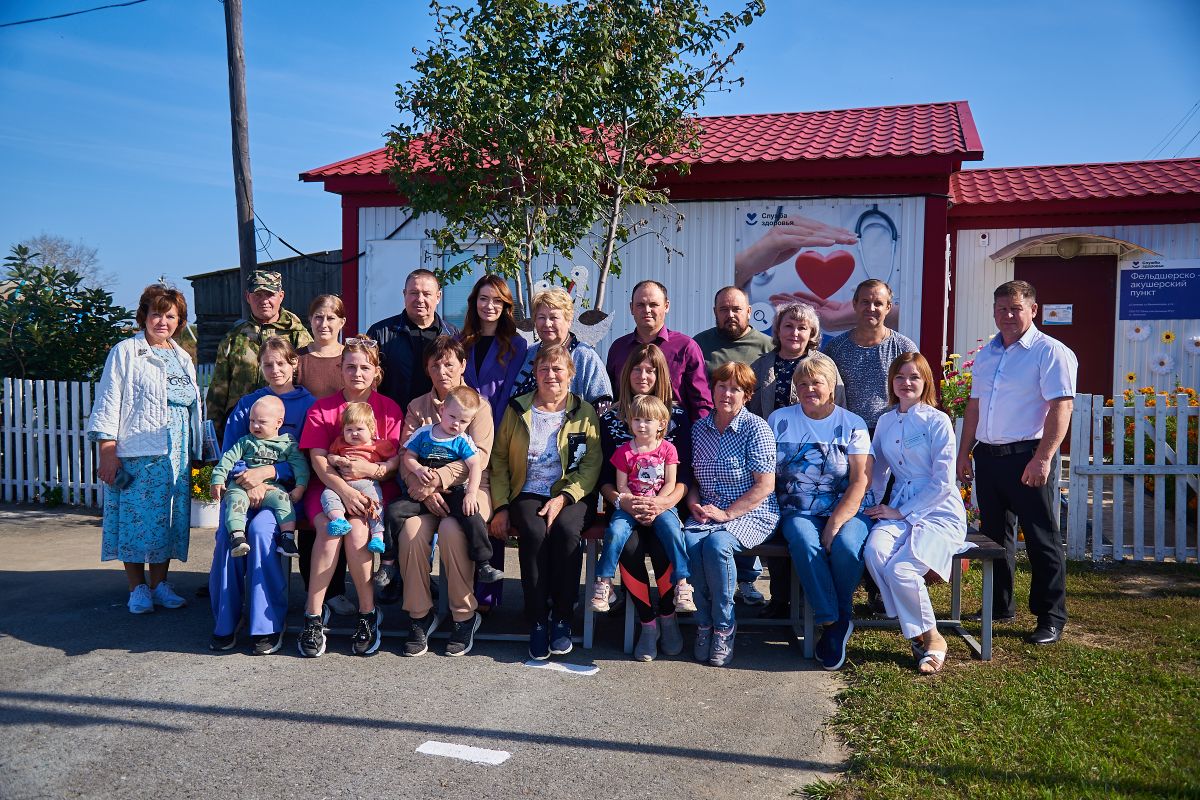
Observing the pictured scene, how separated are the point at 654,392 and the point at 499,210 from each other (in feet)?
13.4

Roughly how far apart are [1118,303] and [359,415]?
9.21m

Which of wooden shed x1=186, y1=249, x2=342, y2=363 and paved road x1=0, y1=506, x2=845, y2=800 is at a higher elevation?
wooden shed x1=186, y1=249, x2=342, y2=363

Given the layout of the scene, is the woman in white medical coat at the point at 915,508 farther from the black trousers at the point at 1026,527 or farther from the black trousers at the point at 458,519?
the black trousers at the point at 458,519

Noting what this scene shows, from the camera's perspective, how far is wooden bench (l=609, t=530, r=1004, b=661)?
4.31 m

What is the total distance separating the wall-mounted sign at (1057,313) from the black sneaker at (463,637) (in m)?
8.57

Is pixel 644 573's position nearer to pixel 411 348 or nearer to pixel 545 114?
pixel 411 348

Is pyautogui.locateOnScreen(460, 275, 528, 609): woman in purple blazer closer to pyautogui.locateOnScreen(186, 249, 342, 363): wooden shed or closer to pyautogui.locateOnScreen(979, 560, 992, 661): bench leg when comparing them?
pyautogui.locateOnScreen(979, 560, 992, 661): bench leg

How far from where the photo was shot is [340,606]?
5.00 meters

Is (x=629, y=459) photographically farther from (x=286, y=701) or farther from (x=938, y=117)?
(x=938, y=117)

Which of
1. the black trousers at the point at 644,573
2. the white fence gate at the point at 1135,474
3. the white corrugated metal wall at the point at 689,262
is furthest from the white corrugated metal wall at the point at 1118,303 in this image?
the black trousers at the point at 644,573

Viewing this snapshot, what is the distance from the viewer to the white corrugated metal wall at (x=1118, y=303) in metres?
9.99

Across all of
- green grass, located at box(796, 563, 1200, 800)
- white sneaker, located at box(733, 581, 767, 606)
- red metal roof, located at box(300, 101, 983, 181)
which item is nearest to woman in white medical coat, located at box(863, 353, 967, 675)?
green grass, located at box(796, 563, 1200, 800)

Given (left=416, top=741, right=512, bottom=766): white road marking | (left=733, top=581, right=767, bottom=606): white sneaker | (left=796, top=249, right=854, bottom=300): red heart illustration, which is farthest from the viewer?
(left=796, top=249, right=854, bottom=300): red heart illustration

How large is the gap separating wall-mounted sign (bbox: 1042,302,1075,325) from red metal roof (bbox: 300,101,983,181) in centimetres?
226
